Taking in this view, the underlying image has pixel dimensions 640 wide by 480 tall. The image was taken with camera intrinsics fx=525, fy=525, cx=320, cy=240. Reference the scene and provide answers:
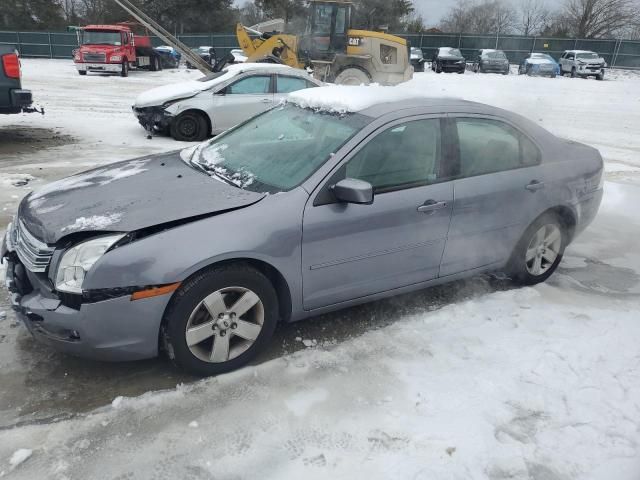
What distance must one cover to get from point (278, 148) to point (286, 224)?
0.80 metres

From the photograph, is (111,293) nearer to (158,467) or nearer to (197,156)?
(158,467)

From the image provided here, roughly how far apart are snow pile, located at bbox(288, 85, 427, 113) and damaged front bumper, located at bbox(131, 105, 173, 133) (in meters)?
5.80

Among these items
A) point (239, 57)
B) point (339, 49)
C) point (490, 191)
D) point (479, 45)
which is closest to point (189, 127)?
point (490, 191)

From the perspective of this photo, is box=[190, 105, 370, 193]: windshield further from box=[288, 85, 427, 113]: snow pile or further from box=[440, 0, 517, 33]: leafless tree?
box=[440, 0, 517, 33]: leafless tree

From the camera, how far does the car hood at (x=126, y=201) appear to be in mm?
2764

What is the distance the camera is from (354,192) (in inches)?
118

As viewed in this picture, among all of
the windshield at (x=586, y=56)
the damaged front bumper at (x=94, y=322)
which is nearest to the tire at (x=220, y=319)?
the damaged front bumper at (x=94, y=322)

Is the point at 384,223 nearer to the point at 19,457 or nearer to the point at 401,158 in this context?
the point at 401,158

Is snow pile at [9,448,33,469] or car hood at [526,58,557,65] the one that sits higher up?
car hood at [526,58,557,65]

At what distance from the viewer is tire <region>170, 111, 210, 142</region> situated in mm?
9273

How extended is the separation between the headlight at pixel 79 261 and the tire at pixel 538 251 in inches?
116

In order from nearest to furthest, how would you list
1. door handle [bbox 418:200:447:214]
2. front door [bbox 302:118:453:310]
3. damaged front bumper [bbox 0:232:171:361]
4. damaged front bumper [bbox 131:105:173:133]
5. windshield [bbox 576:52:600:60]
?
damaged front bumper [bbox 0:232:171:361] < front door [bbox 302:118:453:310] < door handle [bbox 418:200:447:214] < damaged front bumper [bbox 131:105:173:133] < windshield [bbox 576:52:600:60]

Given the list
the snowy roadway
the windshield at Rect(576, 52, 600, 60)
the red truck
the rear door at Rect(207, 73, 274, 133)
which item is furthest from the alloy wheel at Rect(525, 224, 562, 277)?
the windshield at Rect(576, 52, 600, 60)

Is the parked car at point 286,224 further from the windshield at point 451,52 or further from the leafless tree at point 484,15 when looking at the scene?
the windshield at point 451,52
